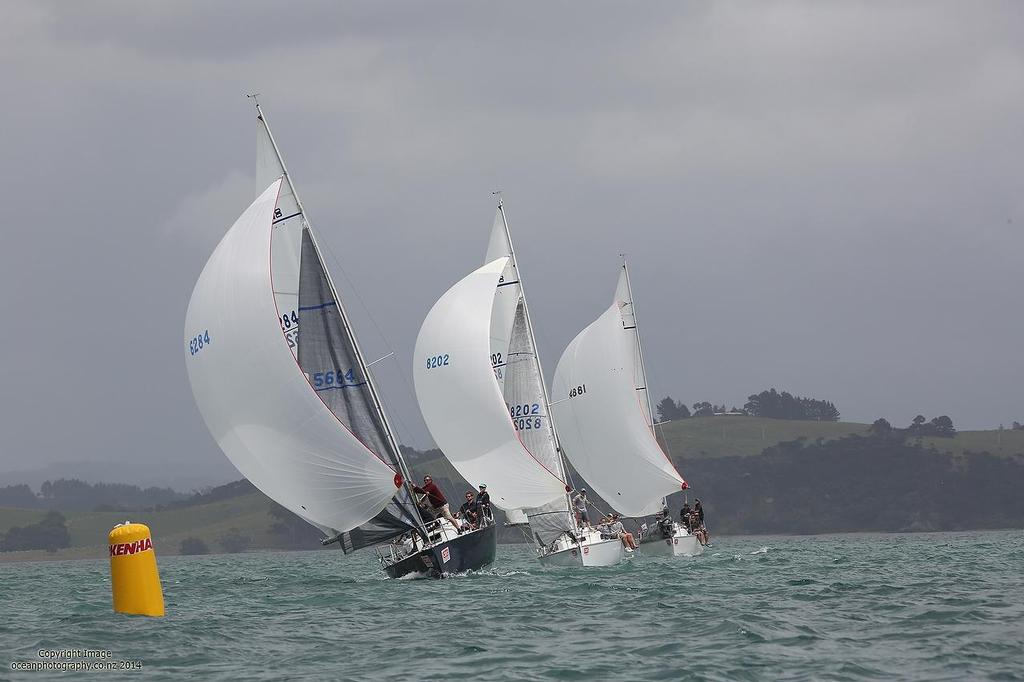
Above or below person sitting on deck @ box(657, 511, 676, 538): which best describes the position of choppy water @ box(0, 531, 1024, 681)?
below

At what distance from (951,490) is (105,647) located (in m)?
161

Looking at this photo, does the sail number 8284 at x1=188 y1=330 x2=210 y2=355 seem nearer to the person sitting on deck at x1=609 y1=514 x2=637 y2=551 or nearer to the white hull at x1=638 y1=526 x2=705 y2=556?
the person sitting on deck at x1=609 y1=514 x2=637 y2=551

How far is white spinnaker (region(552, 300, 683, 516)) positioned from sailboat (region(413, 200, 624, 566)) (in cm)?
570

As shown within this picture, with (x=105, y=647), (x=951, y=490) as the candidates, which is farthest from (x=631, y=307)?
(x=951, y=490)

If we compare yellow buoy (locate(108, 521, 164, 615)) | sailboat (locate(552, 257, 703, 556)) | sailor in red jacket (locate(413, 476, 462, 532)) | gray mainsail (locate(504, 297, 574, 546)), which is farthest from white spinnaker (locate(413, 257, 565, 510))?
yellow buoy (locate(108, 521, 164, 615))

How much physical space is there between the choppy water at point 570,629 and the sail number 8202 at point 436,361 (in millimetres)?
9298

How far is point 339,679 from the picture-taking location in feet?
62.5

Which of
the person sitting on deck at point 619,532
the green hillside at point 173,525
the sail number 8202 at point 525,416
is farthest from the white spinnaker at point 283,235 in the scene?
the green hillside at point 173,525

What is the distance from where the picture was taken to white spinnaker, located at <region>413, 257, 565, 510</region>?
4319 centimetres

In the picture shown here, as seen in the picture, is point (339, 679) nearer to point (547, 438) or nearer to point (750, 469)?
point (547, 438)

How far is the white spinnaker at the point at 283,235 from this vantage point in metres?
35.6

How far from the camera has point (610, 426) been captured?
53.1m

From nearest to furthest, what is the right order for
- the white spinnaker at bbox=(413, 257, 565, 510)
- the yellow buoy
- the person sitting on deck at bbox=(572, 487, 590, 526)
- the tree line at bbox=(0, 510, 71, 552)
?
the yellow buoy
the white spinnaker at bbox=(413, 257, 565, 510)
the person sitting on deck at bbox=(572, 487, 590, 526)
the tree line at bbox=(0, 510, 71, 552)

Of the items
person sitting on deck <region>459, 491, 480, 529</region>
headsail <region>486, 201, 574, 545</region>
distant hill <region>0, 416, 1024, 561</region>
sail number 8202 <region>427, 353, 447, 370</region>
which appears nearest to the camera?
person sitting on deck <region>459, 491, 480, 529</region>
